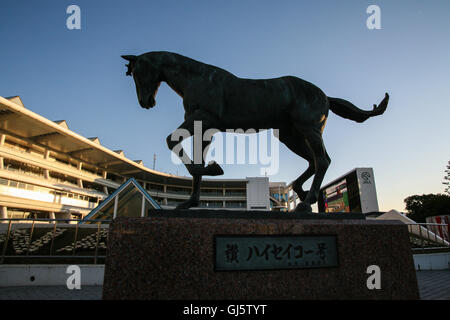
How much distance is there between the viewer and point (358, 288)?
84.6 inches

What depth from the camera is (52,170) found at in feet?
109

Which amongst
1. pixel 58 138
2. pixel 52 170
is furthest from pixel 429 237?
pixel 58 138

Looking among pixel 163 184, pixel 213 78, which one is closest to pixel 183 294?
pixel 213 78

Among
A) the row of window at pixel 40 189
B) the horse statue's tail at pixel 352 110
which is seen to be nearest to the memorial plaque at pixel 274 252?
the horse statue's tail at pixel 352 110

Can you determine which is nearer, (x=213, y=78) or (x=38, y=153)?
(x=213, y=78)

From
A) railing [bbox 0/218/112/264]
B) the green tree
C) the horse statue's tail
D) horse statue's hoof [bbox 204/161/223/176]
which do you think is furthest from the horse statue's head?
the green tree

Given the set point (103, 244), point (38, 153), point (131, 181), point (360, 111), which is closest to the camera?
point (360, 111)

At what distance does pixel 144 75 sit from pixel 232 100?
103 centimetres

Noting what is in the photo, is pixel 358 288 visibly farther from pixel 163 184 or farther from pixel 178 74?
pixel 163 184

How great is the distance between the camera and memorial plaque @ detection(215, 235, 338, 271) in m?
2.04

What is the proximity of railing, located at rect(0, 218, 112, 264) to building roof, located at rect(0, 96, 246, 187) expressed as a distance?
2312 cm

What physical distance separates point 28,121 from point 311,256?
3580 cm

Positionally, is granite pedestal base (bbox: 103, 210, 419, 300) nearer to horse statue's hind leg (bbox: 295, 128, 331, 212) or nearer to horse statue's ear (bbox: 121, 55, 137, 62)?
horse statue's hind leg (bbox: 295, 128, 331, 212)

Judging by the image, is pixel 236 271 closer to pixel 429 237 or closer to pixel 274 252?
pixel 274 252
